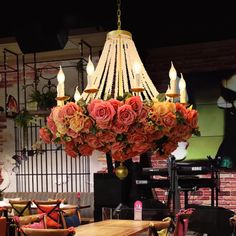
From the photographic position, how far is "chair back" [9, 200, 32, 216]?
6.82 meters

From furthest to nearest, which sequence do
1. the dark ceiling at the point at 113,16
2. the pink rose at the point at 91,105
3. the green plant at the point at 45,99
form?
the green plant at the point at 45,99, the dark ceiling at the point at 113,16, the pink rose at the point at 91,105

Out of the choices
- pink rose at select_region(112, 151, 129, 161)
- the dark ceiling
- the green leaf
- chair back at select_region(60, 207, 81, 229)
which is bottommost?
chair back at select_region(60, 207, 81, 229)

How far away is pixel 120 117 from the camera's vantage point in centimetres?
262

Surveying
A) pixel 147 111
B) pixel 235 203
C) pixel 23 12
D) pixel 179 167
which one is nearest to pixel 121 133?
pixel 147 111

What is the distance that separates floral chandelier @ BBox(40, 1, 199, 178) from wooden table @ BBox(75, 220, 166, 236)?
37.8 inches

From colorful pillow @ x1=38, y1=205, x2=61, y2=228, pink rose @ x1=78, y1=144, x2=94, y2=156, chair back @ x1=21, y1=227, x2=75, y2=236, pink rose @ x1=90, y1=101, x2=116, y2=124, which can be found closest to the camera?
pink rose @ x1=90, y1=101, x2=116, y2=124

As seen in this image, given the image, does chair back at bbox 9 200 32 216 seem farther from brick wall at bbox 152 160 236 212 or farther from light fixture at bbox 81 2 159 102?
light fixture at bbox 81 2 159 102

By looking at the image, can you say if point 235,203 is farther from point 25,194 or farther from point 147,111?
point 147,111

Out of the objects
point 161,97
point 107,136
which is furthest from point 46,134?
point 161,97

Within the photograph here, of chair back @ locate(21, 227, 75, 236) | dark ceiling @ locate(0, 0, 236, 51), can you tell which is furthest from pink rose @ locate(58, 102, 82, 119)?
dark ceiling @ locate(0, 0, 236, 51)

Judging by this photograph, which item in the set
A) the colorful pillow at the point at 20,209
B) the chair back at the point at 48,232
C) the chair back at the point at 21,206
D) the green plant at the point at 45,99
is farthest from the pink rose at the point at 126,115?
the green plant at the point at 45,99

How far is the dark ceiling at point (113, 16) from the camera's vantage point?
492 cm

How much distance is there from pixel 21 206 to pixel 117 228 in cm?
315

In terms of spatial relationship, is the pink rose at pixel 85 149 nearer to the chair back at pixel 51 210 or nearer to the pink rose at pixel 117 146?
the pink rose at pixel 117 146
